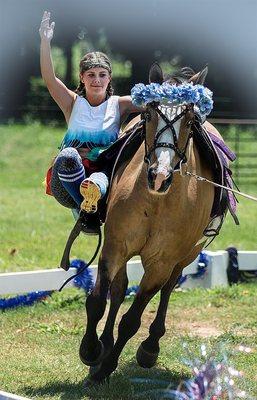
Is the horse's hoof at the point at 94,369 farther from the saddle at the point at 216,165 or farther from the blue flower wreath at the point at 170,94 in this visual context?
the blue flower wreath at the point at 170,94

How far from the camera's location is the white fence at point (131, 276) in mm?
8383

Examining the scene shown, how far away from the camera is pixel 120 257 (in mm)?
6086

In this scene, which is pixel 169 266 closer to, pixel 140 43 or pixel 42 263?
pixel 42 263

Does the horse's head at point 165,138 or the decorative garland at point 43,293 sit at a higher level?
the horse's head at point 165,138

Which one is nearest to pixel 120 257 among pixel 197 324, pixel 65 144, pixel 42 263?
pixel 65 144

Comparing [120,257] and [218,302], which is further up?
[120,257]

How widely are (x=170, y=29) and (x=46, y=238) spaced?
548 inches

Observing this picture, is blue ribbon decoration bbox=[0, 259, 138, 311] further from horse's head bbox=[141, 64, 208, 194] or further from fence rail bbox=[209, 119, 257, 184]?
fence rail bbox=[209, 119, 257, 184]

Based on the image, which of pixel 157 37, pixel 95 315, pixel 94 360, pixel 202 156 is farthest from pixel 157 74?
pixel 157 37

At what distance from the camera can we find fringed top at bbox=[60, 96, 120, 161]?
6.65 meters

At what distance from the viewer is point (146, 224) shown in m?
6.00

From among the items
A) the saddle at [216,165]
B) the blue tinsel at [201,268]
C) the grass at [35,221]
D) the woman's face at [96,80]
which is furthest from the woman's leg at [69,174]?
the grass at [35,221]

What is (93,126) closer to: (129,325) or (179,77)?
(179,77)

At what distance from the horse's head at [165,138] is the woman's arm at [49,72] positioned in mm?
1181
